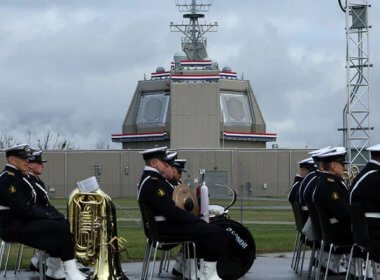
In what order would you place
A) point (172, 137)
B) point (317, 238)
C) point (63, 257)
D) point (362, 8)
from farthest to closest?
1. point (172, 137)
2. point (362, 8)
3. point (317, 238)
4. point (63, 257)

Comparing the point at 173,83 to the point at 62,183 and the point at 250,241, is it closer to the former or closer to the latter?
the point at 62,183

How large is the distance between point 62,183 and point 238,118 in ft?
49.9

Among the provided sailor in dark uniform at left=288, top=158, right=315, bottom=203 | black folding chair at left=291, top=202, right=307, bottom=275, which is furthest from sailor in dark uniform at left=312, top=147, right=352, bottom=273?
sailor in dark uniform at left=288, top=158, right=315, bottom=203

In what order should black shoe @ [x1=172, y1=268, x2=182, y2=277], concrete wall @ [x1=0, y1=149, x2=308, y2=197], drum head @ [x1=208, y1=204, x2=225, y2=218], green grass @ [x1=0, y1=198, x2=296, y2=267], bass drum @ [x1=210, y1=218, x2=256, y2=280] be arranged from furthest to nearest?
concrete wall @ [x1=0, y1=149, x2=308, y2=197] < green grass @ [x1=0, y1=198, x2=296, y2=267] < black shoe @ [x1=172, y1=268, x2=182, y2=277] < drum head @ [x1=208, y1=204, x2=225, y2=218] < bass drum @ [x1=210, y1=218, x2=256, y2=280]

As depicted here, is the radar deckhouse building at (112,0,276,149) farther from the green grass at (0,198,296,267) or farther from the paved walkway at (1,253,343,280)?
the paved walkway at (1,253,343,280)

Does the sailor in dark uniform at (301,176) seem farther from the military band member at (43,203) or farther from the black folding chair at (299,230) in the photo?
Answer: the military band member at (43,203)

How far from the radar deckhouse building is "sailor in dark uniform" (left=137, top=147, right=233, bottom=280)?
5938cm

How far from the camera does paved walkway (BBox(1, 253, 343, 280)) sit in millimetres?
15508

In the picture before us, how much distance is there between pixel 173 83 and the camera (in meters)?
73.0

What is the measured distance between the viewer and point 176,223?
13180mm

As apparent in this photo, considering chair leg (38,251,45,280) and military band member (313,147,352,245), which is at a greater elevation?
military band member (313,147,352,245)

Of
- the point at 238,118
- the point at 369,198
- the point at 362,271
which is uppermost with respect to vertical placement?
the point at 238,118

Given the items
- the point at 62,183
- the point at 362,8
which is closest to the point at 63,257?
the point at 362,8

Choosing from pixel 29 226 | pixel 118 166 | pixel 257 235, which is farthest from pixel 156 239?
pixel 118 166
